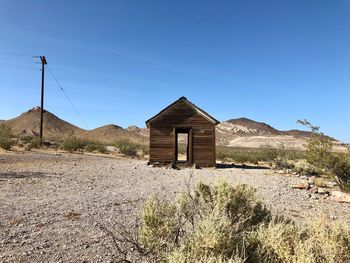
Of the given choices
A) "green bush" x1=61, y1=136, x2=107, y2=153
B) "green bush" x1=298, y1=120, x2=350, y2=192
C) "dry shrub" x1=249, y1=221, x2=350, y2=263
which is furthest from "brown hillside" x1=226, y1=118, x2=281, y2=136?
"dry shrub" x1=249, y1=221, x2=350, y2=263

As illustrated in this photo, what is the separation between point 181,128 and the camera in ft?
64.5

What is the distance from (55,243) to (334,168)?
11.9m

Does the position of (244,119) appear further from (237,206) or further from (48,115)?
(237,206)

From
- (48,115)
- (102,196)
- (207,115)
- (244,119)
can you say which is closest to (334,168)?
(207,115)

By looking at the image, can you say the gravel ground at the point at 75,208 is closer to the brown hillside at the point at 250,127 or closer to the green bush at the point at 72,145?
the green bush at the point at 72,145

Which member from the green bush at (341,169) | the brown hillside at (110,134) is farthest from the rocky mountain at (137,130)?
the green bush at (341,169)

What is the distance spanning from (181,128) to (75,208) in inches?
493

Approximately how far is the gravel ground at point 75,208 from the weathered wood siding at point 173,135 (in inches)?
218

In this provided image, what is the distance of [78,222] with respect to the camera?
21.2 feet

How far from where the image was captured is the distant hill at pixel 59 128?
8588cm

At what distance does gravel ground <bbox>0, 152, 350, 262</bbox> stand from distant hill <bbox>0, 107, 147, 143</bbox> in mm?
72137

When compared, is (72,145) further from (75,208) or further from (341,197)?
(341,197)

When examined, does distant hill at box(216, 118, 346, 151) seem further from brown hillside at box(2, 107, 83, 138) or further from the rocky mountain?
brown hillside at box(2, 107, 83, 138)

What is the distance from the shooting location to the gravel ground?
5004 mm
